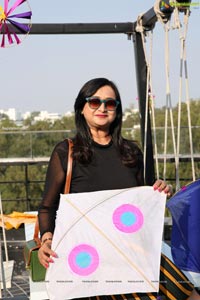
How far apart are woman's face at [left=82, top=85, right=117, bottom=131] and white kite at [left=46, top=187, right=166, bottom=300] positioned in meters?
0.27

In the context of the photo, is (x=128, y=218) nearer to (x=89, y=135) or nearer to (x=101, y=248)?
(x=101, y=248)

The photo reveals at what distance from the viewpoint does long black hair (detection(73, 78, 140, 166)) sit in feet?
7.43

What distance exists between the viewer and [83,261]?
2.21m

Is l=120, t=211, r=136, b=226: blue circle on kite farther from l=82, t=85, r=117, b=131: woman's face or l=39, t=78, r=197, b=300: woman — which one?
l=82, t=85, r=117, b=131: woman's face

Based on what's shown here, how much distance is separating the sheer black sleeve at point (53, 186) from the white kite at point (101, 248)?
6 cm

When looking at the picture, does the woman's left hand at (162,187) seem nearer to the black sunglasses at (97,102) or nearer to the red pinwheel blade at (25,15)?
Result: the black sunglasses at (97,102)

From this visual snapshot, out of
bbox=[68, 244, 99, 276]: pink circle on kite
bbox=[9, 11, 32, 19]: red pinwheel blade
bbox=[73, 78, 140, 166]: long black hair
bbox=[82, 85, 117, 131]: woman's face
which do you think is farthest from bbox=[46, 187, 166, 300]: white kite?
bbox=[9, 11, 32, 19]: red pinwheel blade

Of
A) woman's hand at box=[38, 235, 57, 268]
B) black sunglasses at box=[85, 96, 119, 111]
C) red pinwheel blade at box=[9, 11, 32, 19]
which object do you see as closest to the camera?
woman's hand at box=[38, 235, 57, 268]

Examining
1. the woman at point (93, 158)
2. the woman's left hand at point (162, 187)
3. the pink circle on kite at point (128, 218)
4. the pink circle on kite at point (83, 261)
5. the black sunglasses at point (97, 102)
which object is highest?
the black sunglasses at point (97, 102)

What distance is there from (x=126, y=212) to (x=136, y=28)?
84.6 inches

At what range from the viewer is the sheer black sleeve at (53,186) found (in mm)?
2248

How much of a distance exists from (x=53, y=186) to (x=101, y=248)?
0.97 feet

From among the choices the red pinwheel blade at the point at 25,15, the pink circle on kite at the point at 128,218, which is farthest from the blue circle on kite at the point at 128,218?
the red pinwheel blade at the point at 25,15

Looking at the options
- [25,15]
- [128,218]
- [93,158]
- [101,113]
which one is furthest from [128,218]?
[25,15]
